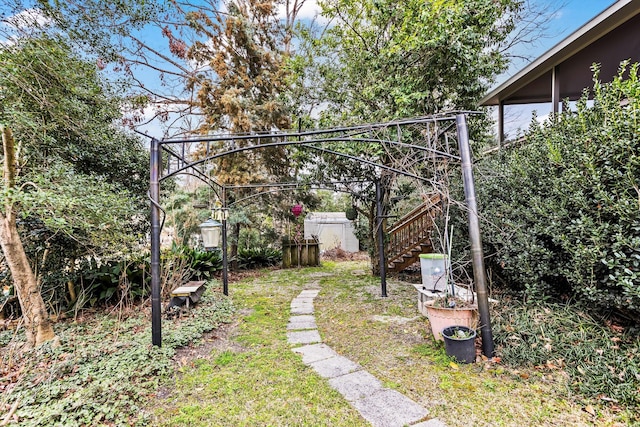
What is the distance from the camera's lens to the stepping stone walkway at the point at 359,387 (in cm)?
197

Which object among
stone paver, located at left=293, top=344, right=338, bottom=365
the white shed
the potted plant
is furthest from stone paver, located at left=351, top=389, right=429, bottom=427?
the white shed

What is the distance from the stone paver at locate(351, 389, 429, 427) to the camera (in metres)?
1.94

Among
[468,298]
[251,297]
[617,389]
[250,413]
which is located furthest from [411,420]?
[251,297]

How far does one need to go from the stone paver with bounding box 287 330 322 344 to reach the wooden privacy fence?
559 cm

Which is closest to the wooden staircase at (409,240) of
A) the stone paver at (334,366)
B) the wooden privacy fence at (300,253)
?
the wooden privacy fence at (300,253)

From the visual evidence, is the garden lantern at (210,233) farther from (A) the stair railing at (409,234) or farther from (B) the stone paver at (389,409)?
(A) the stair railing at (409,234)

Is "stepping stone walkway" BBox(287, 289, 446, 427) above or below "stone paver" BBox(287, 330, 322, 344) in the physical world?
above

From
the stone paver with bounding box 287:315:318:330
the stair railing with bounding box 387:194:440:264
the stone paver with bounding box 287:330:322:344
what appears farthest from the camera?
the stair railing with bounding box 387:194:440:264

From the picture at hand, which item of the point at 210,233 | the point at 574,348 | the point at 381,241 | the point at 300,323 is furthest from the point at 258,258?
the point at 574,348

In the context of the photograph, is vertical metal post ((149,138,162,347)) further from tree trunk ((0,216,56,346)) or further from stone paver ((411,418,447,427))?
stone paver ((411,418,447,427))

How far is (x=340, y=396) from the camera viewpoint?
2262 millimetres

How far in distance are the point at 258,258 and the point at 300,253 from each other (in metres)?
1.37

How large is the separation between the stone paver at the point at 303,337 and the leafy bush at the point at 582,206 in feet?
8.29

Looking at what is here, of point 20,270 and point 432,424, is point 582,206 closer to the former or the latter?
point 432,424
